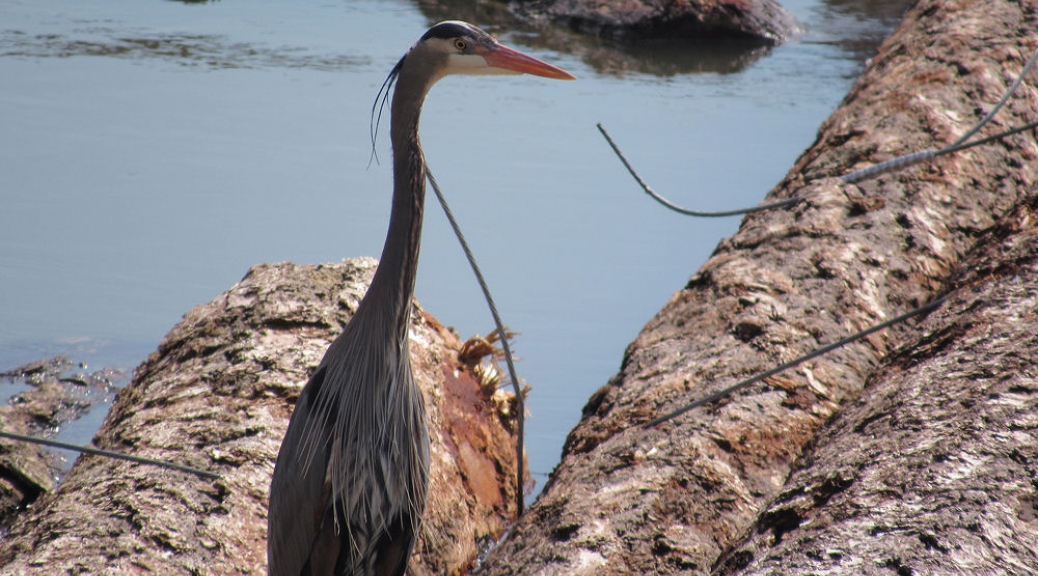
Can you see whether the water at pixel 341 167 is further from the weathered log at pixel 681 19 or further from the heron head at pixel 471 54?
the heron head at pixel 471 54

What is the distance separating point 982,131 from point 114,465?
331cm

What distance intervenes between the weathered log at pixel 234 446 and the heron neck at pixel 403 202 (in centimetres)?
67

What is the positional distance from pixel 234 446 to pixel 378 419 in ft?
1.70

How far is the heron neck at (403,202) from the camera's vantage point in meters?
1.99

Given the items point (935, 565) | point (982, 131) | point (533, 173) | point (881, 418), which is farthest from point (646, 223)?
point (935, 565)

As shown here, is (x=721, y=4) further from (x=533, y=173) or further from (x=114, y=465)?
(x=114, y=465)

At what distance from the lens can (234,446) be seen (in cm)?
239

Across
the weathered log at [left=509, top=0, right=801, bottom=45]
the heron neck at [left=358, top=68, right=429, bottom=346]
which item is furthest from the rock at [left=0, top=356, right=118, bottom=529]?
the weathered log at [left=509, top=0, right=801, bottom=45]

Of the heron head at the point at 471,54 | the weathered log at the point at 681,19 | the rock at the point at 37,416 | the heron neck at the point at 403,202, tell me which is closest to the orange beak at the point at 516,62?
the heron head at the point at 471,54

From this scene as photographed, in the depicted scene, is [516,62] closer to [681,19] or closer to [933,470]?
[933,470]

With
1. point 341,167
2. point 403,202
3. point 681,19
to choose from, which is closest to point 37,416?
point 403,202

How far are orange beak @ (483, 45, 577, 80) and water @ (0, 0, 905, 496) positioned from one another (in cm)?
179

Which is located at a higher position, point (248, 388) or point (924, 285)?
point (924, 285)

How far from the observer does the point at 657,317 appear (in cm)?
298
